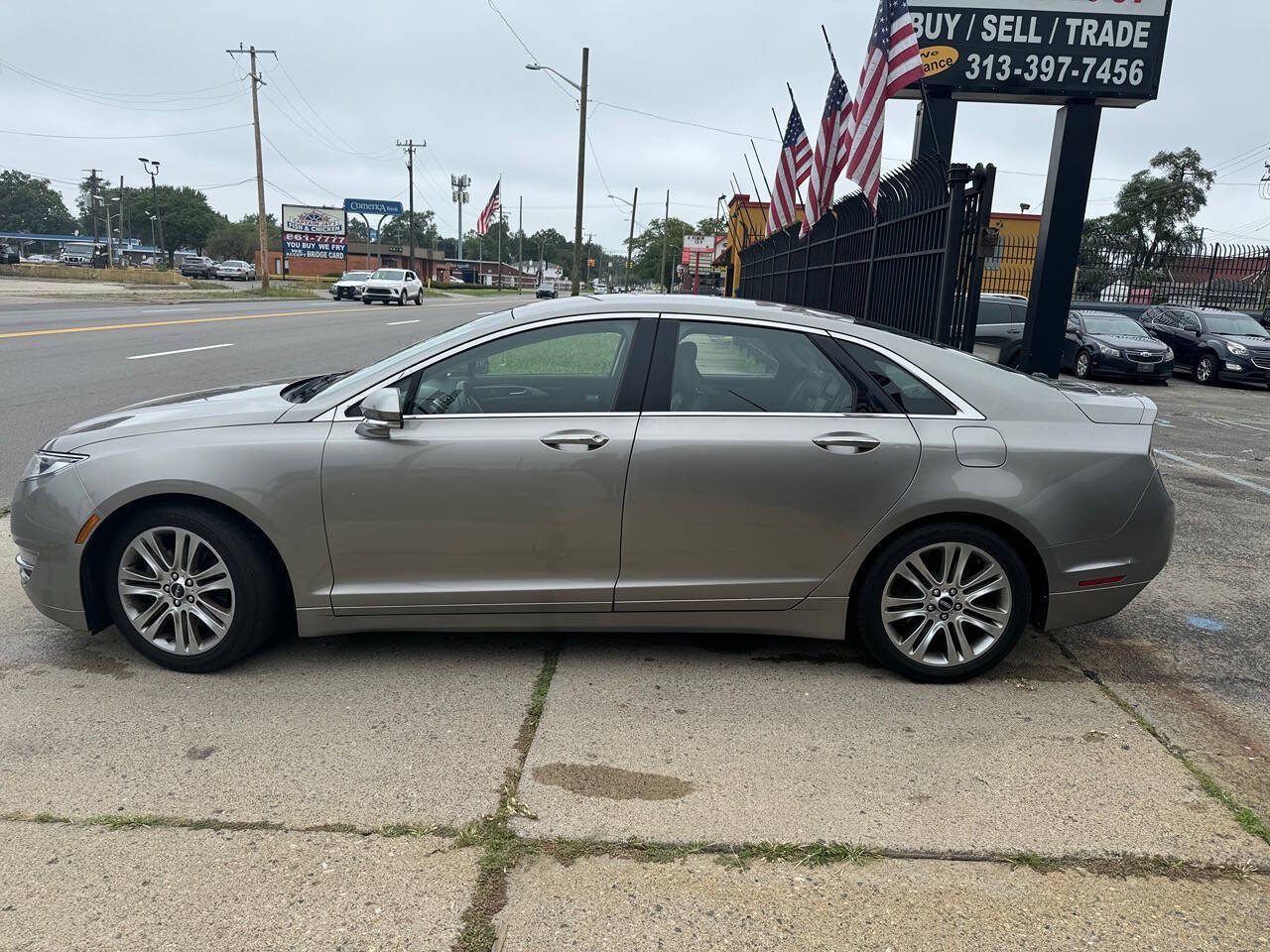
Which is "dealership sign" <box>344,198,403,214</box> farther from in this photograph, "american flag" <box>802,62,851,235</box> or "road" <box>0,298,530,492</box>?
"american flag" <box>802,62,851,235</box>

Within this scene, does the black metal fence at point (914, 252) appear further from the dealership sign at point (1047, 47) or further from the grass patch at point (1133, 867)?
the grass patch at point (1133, 867)

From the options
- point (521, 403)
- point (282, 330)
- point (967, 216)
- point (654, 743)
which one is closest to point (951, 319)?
point (967, 216)

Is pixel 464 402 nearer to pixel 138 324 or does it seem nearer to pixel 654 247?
pixel 138 324

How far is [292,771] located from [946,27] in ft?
32.0

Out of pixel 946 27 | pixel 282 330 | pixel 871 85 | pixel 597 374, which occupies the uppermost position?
pixel 946 27

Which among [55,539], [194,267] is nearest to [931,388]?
[55,539]

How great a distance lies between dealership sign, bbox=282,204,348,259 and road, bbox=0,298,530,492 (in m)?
42.5

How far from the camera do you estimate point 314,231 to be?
68.1m

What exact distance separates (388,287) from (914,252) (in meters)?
36.4

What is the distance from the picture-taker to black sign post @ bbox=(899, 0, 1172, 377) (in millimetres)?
9281

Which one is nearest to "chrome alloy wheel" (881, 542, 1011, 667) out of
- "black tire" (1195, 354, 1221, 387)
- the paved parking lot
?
the paved parking lot

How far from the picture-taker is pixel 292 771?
3154 mm

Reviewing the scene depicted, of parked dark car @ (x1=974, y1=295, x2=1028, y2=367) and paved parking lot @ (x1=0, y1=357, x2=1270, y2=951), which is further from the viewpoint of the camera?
parked dark car @ (x1=974, y1=295, x2=1028, y2=367)

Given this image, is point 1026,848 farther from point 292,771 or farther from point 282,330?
point 282,330
